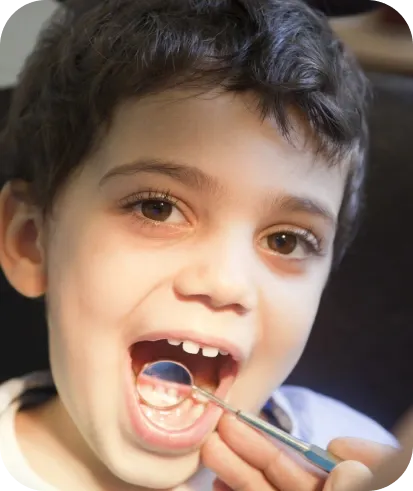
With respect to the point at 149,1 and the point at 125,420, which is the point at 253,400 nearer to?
the point at 125,420

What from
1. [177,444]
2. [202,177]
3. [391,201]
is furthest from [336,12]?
[177,444]

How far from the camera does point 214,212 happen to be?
0.55 metres

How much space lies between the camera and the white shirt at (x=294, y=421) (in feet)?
2.12

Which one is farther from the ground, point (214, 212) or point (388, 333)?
point (214, 212)

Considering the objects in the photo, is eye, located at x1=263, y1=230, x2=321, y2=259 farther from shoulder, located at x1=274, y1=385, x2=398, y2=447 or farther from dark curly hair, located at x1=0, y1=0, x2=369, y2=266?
shoulder, located at x1=274, y1=385, x2=398, y2=447

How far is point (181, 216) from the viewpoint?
1.89 feet

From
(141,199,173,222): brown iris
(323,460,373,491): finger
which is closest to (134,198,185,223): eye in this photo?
(141,199,173,222): brown iris

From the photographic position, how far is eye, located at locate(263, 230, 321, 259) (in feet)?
1.99

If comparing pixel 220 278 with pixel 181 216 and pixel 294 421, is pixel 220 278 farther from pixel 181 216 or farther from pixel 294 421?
pixel 294 421

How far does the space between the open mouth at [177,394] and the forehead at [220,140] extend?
0.48ft

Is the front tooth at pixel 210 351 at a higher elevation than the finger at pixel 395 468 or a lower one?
higher

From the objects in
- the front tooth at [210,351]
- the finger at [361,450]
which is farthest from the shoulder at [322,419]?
the front tooth at [210,351]

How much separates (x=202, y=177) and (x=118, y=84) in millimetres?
110

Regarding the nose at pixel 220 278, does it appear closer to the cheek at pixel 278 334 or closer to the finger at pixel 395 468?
the cheek at pixel 278 334
